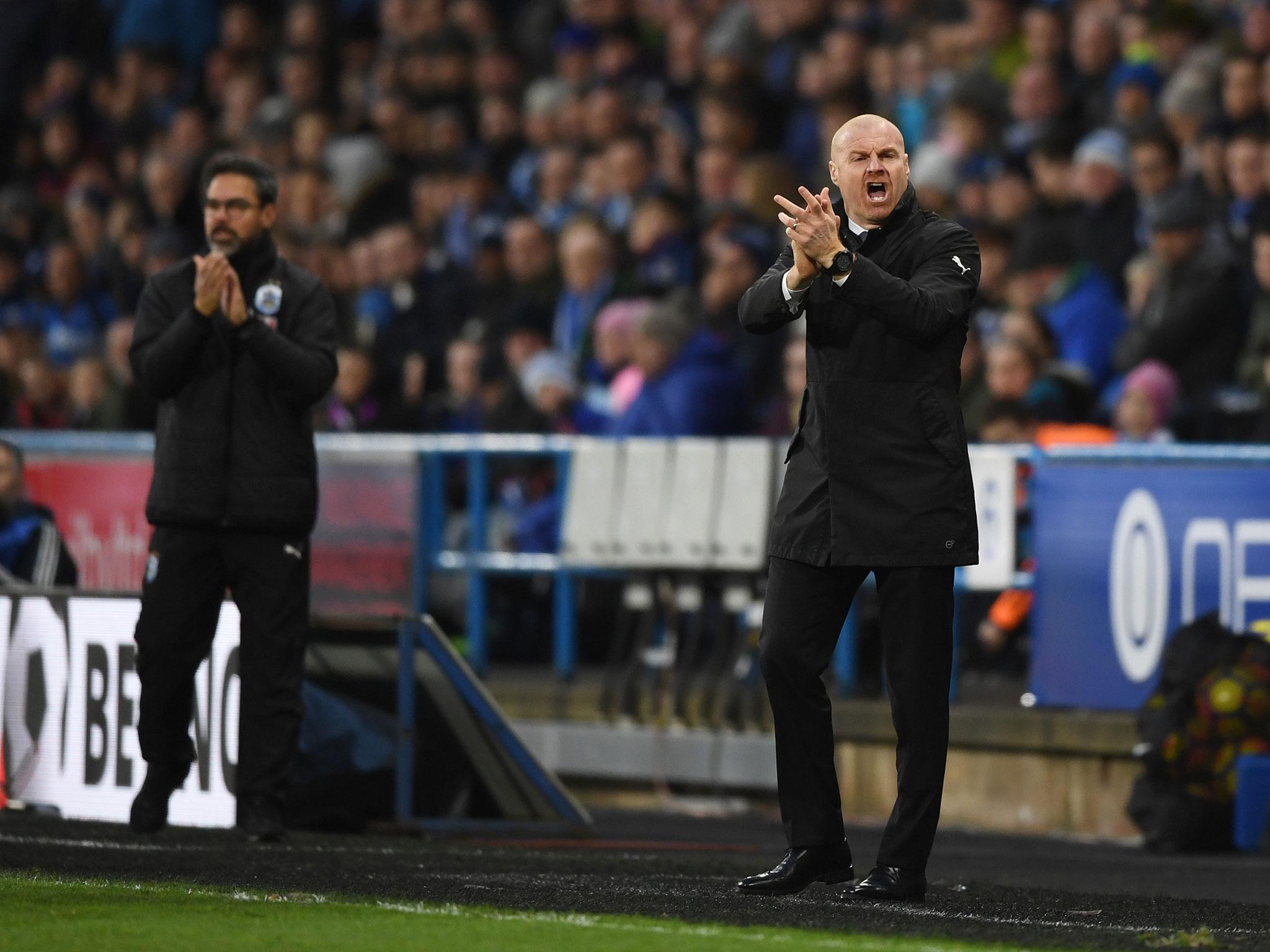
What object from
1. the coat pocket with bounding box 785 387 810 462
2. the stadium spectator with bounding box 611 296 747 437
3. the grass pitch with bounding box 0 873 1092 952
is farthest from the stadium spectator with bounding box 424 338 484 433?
the grass pitch with bounding box 0 873 1092 952

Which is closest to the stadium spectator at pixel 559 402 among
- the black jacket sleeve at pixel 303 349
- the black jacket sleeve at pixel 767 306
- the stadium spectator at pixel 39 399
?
the stadium spectator at pixel 39 399

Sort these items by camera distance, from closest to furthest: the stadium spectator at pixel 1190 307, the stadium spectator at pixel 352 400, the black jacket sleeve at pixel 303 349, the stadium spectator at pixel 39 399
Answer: the black jacket sleeve at pixel 303 349
the stadium spectator at pixel 1190 307
the stadium spectator at pixel 352 400
the stadium spectator at pixel 39 399

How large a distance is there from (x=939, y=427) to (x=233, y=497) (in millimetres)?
3023

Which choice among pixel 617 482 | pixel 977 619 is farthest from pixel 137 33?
pixel 977 619

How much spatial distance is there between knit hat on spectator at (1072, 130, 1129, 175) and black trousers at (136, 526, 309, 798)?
6.23m

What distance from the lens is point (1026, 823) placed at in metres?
12.1

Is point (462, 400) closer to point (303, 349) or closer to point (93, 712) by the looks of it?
point (93, 712)

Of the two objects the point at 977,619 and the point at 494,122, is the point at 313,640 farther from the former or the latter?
the point at 494,122

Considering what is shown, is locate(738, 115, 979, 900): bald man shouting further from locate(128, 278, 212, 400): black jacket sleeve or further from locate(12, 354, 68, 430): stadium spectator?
locate(12, 354, 68, 430): stadium spectator

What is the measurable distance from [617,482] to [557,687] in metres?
1.16

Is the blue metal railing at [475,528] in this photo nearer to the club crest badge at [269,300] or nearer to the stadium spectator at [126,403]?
the stadium spectator at [126,403]

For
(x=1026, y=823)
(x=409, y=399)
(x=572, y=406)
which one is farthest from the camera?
(x=409, y=399)

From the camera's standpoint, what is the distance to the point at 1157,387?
12.6m

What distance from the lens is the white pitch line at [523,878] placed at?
22.5ft
